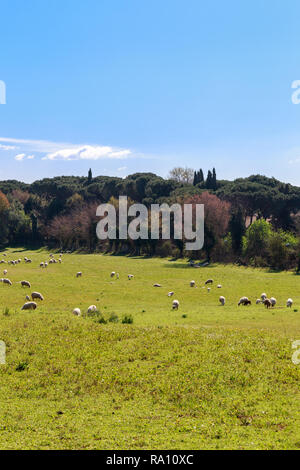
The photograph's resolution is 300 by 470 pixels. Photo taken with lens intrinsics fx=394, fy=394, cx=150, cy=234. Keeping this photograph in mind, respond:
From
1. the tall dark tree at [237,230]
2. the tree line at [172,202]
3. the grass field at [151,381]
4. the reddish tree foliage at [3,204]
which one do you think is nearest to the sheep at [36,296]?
the grass field at [151,381]

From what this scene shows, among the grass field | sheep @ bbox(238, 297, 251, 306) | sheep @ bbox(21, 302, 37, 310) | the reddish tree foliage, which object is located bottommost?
sheep @ bbox(238, 297, 251, 306)

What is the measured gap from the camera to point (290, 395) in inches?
544

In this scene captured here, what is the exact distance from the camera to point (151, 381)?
604 inches

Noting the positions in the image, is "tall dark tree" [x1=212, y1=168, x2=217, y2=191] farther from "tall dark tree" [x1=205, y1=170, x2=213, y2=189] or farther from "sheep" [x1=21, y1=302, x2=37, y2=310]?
"sheep" [x1=21, y1=302, x2=37, y2=310]

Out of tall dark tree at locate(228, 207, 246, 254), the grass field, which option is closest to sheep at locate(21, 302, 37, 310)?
the grass field

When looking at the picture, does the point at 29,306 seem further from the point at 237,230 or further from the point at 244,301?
the point at 237,230

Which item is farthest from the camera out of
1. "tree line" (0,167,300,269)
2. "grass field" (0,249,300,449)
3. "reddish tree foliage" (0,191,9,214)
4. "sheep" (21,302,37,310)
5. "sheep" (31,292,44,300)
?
"reddish tree foliage" (0,191,9,214)

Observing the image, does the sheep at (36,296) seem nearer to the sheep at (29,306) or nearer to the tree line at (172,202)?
the sheep at (29,306)

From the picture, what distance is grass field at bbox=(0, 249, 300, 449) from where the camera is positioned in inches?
445

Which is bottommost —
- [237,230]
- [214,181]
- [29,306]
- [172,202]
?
[29,306]

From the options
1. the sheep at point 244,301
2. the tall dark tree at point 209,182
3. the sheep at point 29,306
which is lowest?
the sheep at point 244,301

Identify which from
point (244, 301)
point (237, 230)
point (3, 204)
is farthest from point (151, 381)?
point (3, 204)

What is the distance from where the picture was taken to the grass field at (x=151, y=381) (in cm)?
1131

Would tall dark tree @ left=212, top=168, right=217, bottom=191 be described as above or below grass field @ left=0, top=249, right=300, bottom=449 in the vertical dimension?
above
